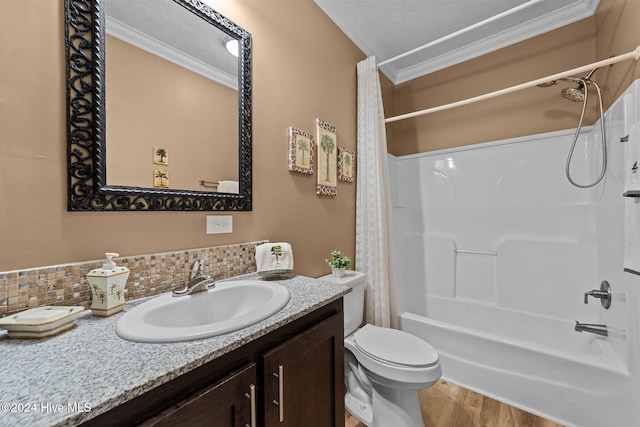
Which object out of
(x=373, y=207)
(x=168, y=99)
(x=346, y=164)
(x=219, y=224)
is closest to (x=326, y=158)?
(x=346, y=164)

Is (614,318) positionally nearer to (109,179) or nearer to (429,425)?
(429,425)

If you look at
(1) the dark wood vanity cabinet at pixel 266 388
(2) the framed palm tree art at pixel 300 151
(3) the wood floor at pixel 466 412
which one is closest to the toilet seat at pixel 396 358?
(1) the dark wood vanity cabinet at pixel 266 388

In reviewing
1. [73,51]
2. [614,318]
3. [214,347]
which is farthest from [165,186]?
[614,318]

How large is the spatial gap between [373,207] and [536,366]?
57.4 inches

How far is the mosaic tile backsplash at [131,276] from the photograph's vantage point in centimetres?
71

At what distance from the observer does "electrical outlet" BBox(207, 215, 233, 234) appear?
118 centimetres

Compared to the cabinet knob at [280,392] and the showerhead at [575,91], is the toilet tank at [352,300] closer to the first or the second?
the cabinet knob at [280,392]

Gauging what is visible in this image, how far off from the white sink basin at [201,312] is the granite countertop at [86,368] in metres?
0.02

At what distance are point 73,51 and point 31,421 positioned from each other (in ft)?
3.24

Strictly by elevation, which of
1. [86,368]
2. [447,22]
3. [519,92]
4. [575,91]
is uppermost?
[447,22]

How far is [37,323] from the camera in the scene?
63 cm

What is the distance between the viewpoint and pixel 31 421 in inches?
14.9

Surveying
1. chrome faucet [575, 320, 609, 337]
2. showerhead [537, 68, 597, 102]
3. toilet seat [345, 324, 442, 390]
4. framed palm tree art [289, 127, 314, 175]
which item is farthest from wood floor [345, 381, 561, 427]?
showerhead [537, 68, 597, 102]

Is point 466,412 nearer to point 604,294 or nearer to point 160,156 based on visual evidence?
point 604,294
